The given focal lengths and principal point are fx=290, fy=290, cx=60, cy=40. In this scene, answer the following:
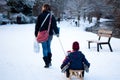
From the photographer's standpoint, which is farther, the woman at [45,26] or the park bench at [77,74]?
the woman at [45,26]

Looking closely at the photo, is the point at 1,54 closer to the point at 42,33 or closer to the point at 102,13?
the point at 42,33

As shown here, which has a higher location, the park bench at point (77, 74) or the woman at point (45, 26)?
the woman at point (45, 26)

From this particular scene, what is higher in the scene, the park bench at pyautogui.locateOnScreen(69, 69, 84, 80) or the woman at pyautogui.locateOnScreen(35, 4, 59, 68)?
the woman at pyautogui.locateOnScreen(35, 4, 59, 68)

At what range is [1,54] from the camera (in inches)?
510

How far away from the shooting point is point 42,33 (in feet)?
31.4

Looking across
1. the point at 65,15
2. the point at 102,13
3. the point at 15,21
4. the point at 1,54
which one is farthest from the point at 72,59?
the point at 65,15

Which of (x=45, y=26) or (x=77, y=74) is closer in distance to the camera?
(x=77, y=74)

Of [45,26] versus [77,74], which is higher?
[45,26]

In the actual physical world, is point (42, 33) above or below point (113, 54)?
above

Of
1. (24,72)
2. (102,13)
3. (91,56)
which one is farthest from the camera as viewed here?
(102,13)

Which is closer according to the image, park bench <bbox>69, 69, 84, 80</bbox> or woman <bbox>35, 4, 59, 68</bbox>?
park bench <bbox>69, 69, 84, 80</bbox>

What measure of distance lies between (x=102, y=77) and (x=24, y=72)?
2.51 m

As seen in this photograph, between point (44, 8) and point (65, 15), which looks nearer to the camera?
point (44, 8)

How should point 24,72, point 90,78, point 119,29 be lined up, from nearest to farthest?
point 90,78 < point 24,72 < point 119,29
